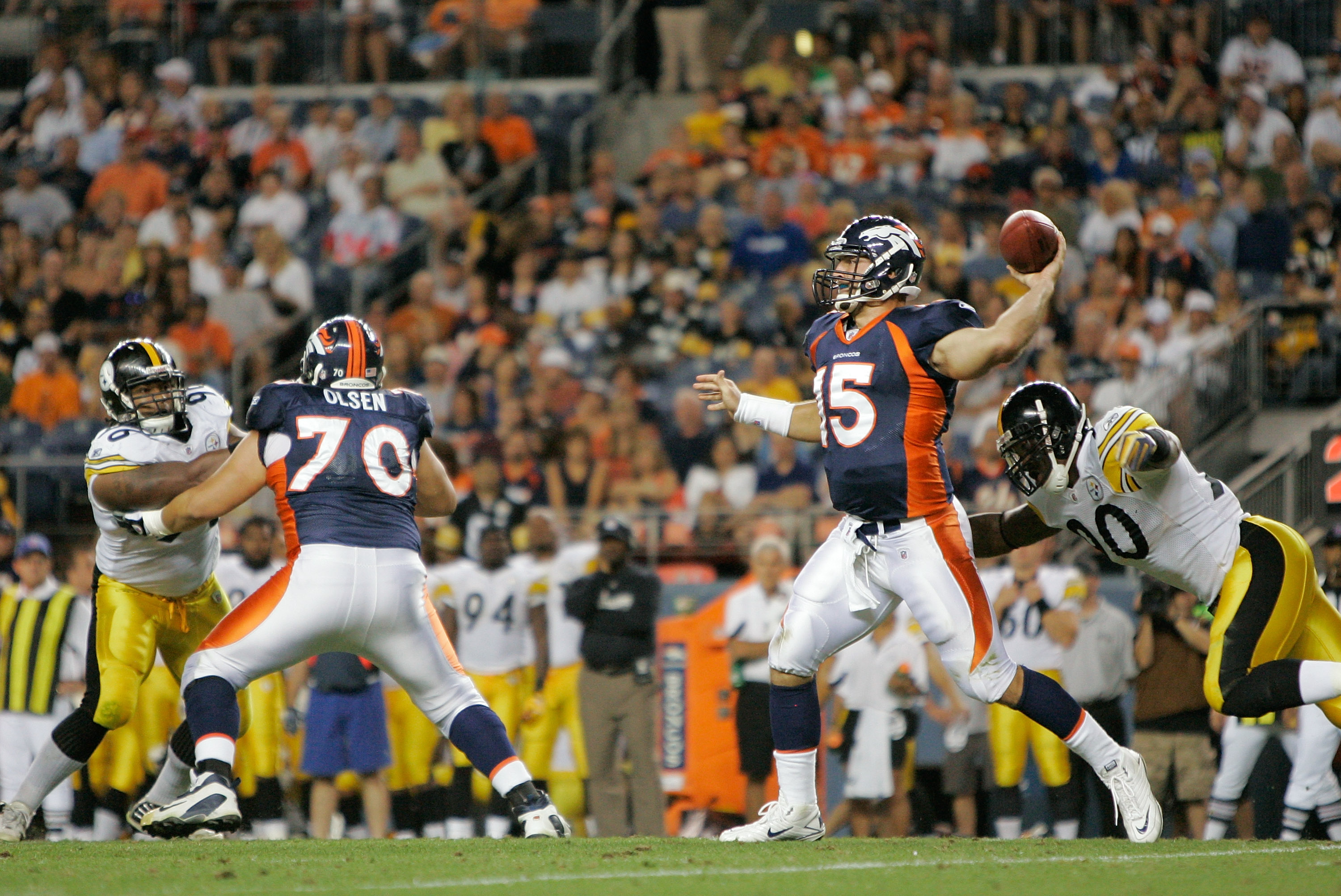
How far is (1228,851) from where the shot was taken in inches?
206

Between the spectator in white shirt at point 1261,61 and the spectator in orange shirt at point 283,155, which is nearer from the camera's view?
the spectator in white shirt at point 1261,61

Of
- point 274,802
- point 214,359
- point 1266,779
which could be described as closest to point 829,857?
point 1266,779

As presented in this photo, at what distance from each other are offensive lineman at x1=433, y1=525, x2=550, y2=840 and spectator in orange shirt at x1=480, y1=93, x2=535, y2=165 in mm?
5643

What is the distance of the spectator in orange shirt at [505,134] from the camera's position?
13984mm

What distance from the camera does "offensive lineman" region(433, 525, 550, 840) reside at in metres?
9.18

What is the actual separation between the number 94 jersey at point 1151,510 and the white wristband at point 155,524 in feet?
9.82

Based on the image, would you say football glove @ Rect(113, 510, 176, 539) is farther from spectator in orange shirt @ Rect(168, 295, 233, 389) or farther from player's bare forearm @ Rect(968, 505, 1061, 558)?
spectator in orange shirt @ Rect(168, 295, 233, 389)

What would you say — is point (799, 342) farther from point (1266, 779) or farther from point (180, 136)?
point (180, 136)

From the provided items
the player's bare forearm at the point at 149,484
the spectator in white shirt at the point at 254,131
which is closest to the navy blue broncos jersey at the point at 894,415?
the player's bare forearm at the point at 149,484

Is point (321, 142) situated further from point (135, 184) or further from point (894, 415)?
point (894, 415)

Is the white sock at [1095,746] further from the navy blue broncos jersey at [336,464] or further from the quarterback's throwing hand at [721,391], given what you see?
the navy blue broncos jersey at [336,464]

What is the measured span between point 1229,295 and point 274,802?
6645mm

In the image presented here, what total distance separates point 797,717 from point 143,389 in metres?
2.71

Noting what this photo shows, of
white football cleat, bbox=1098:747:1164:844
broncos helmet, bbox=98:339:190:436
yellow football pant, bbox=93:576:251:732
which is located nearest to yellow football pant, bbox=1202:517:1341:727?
white football cleat, bbox=1098:747:1164:844
